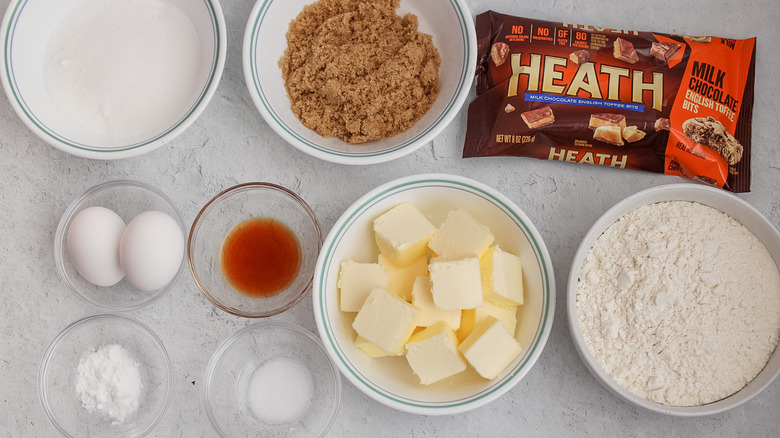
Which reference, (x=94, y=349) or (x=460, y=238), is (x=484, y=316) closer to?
(x=460, y=238)

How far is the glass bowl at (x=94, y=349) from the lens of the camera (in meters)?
1.46

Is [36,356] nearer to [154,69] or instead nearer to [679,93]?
[154,69]

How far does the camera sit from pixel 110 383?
144 cm

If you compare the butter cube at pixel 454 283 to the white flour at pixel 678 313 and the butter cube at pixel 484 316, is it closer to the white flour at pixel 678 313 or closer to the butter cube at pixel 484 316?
the butter cube at pixel 484 316

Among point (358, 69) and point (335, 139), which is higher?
point (358, 69)

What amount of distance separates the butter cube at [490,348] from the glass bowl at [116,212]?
782 millimetres

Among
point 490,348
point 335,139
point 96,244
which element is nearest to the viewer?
point 490,348

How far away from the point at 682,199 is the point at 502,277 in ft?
1.74

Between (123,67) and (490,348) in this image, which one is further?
(123,67)

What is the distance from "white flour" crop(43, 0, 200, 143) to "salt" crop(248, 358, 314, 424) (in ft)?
2.26

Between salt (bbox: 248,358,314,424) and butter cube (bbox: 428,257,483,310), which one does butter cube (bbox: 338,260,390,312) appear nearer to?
butter cube (bbox: 428,257,483,310)

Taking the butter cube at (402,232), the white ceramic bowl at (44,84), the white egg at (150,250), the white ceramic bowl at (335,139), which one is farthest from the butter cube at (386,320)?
the white ceramic bowl at (44,84)

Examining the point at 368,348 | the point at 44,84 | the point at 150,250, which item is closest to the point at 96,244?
the point at 150,250

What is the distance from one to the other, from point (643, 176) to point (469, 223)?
0.57 metres
